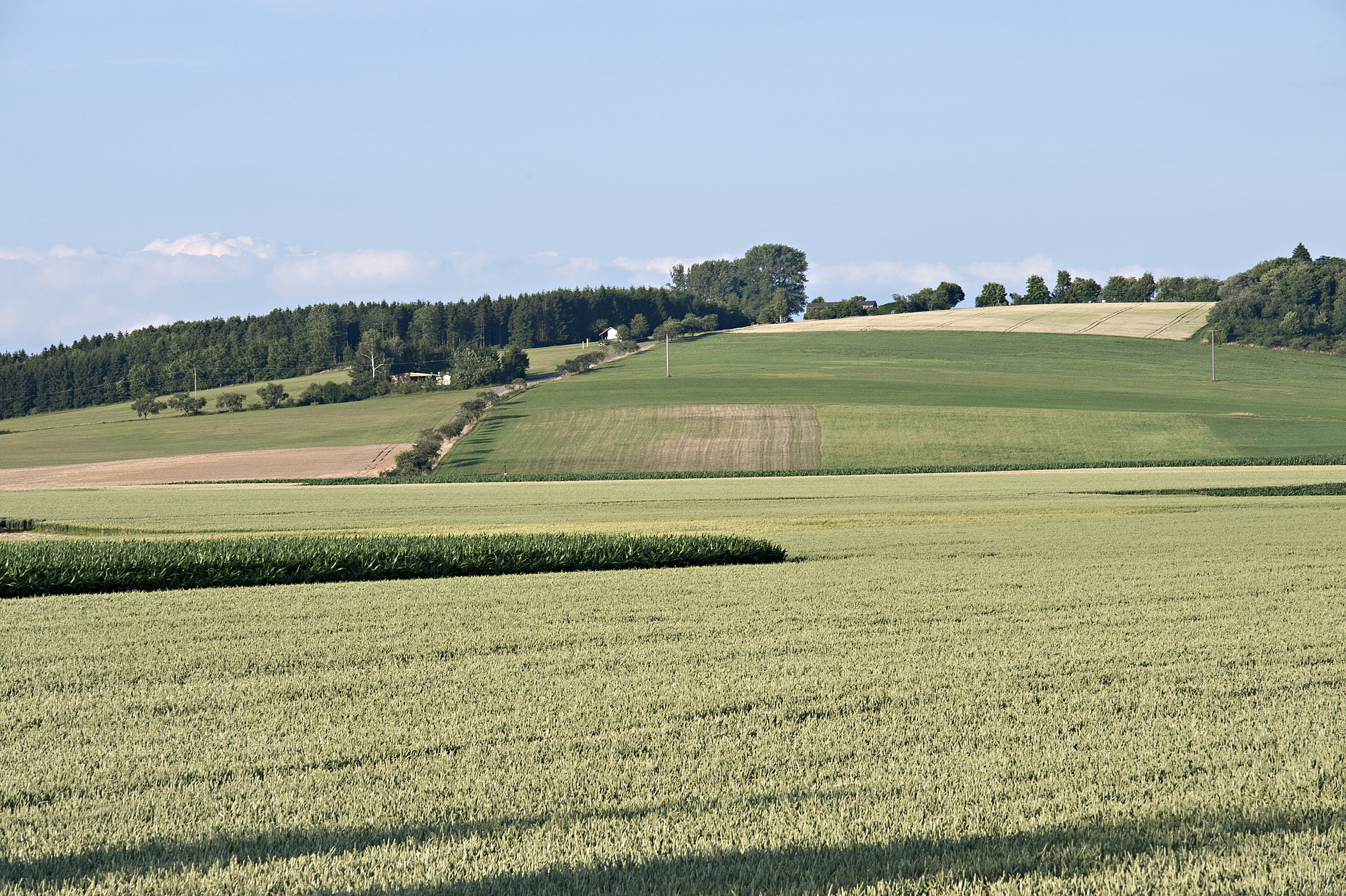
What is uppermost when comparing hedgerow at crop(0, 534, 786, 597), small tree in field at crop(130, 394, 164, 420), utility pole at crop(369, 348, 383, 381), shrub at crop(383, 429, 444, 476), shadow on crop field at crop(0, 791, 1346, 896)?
utility pole at crop(369, 348, 383, 381)

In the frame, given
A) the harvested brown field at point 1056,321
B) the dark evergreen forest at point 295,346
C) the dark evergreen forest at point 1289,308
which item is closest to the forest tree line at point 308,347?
the dark evergreen forest at point 295,346

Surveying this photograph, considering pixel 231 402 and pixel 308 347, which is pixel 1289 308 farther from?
pixel 308 347

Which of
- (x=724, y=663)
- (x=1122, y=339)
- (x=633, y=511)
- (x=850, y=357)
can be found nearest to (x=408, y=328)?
(x=850, y=357)

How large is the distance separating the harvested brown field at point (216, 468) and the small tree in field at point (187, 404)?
32296 millimetres

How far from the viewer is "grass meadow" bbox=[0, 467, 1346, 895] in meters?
5.92

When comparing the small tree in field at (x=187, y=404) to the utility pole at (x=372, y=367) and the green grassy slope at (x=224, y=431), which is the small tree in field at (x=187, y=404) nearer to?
the green grassy slope at (x=224, y=431)

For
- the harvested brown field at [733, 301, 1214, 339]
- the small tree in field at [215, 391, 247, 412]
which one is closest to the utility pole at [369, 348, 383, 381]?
the small tree in field at [215, 391, 247, 412]

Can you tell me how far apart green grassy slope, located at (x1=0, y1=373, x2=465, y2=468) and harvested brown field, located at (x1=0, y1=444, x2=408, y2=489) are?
3.64 m

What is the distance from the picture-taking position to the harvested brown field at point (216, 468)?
235ft

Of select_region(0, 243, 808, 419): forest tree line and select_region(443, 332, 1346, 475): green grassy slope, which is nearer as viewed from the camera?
select_region(443, 332, 1346, 475): green grassy slope

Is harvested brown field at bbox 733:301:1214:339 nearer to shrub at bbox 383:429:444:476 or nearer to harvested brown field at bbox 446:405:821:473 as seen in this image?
harvested brown field at bbox 446:405:821:473

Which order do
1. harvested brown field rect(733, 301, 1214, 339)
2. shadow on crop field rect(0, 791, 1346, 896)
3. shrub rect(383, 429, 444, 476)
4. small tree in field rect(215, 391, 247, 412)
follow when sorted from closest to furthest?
1. shadow on crop field rect(0, 791, 1346, 896)
2. shrub rect(383, 429, 444, 476)
3. small tree in field rect(215, 391, 247, 412)
4. harvested brown field rect(733, 301, 1214, 339)

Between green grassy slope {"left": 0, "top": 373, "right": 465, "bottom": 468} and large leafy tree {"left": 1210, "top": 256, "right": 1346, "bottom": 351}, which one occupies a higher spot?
large leafy tree {"left": 1210, "top": 256, "right": 1346, "bottom": 351}

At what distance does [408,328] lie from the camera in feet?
611
